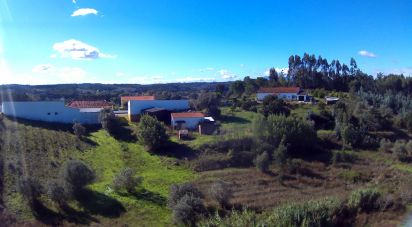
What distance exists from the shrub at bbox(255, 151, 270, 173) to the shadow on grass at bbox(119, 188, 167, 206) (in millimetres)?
8103

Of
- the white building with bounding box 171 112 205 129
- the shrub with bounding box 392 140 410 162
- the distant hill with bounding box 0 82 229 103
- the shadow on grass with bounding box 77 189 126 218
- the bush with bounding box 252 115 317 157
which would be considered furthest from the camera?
the distant hill with bounding box 0 82 229 103

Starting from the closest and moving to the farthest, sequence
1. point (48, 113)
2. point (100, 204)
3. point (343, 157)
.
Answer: point (100, 204), point (343, 157), point (48, 113)

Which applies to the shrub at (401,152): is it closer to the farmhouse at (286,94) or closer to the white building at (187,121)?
the white building at (187,121)

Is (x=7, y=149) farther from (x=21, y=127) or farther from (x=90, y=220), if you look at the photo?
(x=90, y=220)

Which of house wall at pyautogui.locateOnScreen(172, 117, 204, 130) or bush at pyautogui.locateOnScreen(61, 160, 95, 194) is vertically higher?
house wall at pyautogui.locateOnScreen(172, 117, 204, 130)

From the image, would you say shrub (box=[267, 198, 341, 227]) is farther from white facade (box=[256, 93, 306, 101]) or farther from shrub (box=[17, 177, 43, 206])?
white facade (box=[256, 93, 306, 101])

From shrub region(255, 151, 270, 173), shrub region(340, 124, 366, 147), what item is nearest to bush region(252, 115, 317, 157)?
shrub region(340, 124, 366, 147)

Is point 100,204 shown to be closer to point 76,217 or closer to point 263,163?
point 76,217

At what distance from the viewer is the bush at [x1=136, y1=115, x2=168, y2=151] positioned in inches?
1249

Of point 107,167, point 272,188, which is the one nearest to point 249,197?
point 272,188

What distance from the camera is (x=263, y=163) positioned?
93.9 feet

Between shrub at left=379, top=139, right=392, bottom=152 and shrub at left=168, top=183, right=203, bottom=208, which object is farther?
shrub at left=379, top=139, right=392, bottom=152

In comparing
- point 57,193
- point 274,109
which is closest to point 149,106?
point 274,109

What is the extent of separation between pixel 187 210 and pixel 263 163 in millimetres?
10045
